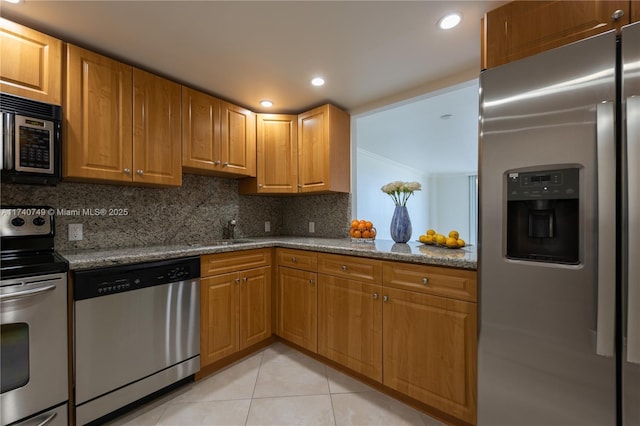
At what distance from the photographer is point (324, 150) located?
2.53 metres

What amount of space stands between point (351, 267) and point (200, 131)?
1674mm

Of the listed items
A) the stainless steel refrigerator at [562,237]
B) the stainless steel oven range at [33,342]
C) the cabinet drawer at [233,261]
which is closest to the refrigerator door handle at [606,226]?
the stainless steel refrigerator at [562,237]

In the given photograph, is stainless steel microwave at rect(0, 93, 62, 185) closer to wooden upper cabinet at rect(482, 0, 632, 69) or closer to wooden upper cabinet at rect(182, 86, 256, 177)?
wooden upper cabinet at rect(182, 86, 256, 177)

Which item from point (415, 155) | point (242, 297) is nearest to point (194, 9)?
point (242, 297)

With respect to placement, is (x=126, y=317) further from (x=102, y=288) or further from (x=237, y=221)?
(x=237, y=221)

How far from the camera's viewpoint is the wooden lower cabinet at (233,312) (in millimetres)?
1941

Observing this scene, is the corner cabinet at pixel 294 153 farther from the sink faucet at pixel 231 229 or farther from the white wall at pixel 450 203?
the white wall at pixel 450 203

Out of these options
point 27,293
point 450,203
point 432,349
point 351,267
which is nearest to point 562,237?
point 432,349

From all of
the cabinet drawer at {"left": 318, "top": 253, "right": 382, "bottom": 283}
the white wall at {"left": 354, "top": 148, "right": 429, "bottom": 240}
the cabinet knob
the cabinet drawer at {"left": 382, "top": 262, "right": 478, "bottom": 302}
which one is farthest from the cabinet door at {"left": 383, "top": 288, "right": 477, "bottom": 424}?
the white wall at {"left": 354, "top": 148, "right": 429, "bottom": 240}

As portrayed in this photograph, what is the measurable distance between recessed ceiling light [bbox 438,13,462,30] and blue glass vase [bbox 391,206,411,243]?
128cm

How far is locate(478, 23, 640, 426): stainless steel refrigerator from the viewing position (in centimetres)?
98

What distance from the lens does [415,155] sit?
587cm

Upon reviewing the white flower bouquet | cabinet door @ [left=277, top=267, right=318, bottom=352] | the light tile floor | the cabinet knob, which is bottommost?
the light tile floor

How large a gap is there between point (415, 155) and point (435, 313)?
496 centimetres
